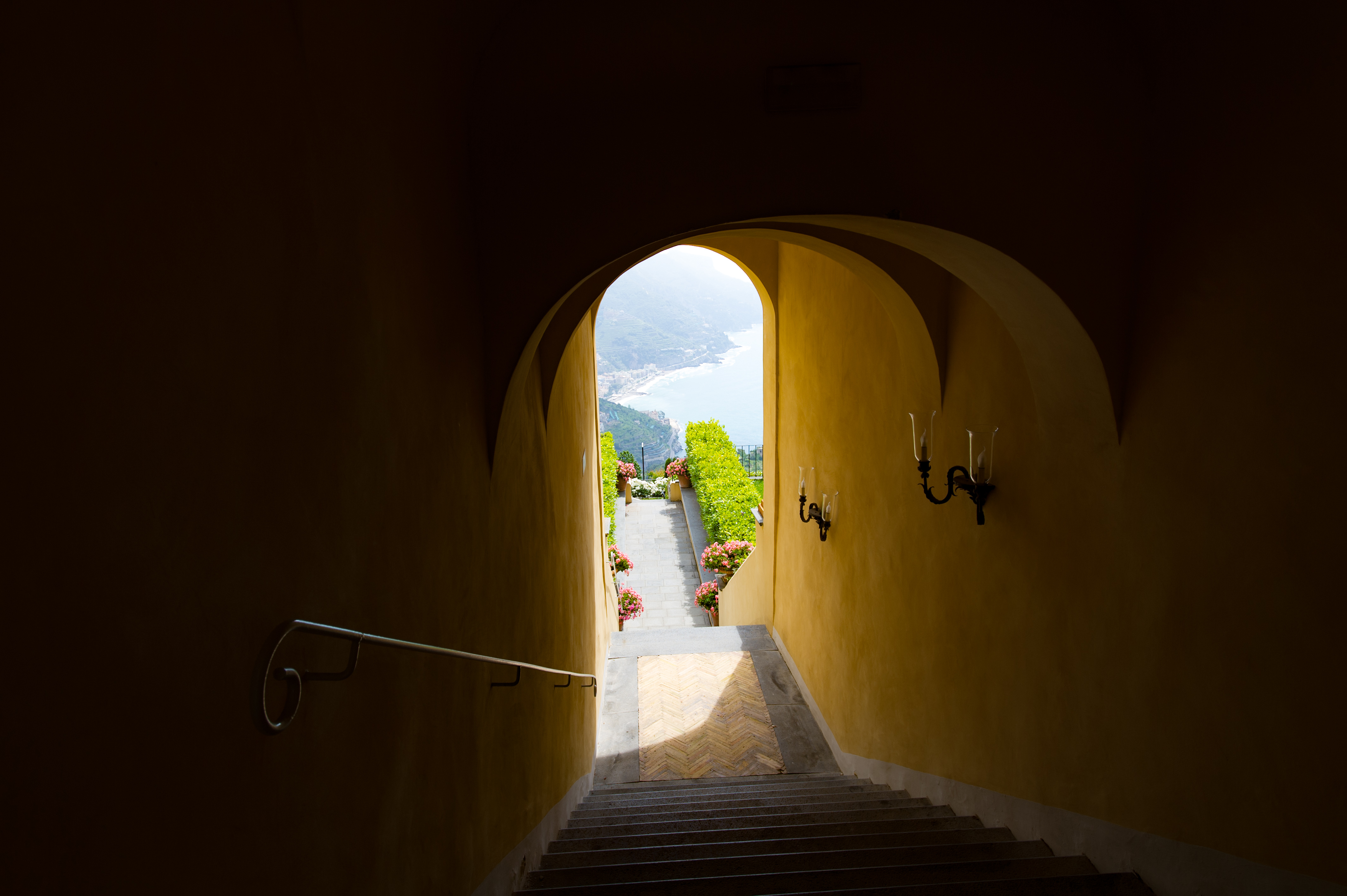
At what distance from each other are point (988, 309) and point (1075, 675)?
1.61m

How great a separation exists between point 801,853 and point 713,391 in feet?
284

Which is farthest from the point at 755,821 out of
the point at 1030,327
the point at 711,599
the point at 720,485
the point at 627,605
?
the point at 720,485

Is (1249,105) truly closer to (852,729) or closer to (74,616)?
(74,616)

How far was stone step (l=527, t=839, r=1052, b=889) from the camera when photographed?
3.04m

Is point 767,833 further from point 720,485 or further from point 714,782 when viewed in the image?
point 720,485

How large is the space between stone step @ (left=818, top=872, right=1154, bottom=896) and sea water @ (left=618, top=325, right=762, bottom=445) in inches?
2845

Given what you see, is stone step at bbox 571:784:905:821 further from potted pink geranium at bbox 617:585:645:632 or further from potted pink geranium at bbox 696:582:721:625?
potted pink geranium at bbox 696:582:721:625

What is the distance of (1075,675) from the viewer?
2979 millimetres

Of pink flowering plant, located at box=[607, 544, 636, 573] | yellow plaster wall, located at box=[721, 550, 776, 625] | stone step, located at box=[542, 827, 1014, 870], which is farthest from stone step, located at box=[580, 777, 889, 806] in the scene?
pink flowering plant, located at box=[607, 544, 636, 573]

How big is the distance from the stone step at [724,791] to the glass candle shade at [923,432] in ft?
7.39

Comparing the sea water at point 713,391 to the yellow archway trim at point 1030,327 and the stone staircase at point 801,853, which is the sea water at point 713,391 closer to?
the stone staircase at point 801,853

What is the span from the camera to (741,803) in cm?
451

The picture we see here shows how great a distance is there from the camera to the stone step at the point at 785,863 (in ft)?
9.96

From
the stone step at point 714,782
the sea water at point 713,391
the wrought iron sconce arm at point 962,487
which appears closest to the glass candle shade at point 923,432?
the wrought iron sconce arm at point 962,487
